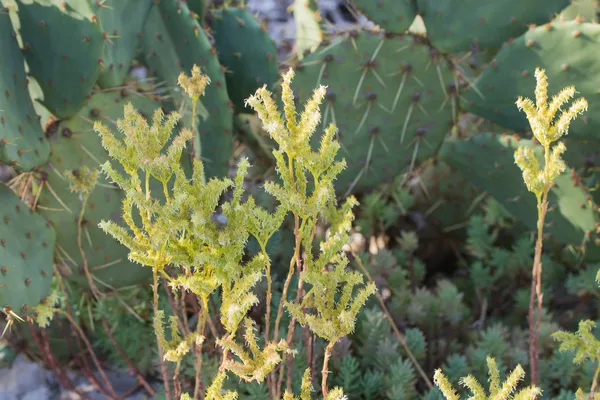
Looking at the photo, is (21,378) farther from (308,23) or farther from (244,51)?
(308,23)

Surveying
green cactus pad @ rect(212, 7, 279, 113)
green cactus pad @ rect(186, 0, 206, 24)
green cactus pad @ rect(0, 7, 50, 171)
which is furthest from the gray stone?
green cactus pad @ rect(186, 0, 206, 24)

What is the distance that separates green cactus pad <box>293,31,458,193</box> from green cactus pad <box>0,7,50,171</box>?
713 millimetres

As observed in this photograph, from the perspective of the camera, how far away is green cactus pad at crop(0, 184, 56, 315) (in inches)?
58.3

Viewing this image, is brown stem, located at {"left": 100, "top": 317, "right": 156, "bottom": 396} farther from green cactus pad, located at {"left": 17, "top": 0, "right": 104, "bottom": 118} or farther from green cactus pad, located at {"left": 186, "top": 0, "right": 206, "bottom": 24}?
green cactus pad, located at {"left": 186, "top": 0, "right": 206, "bottom": 24}

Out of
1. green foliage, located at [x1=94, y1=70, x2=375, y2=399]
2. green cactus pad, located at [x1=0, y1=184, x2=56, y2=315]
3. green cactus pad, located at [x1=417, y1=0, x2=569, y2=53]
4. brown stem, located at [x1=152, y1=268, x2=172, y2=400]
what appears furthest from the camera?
green cactus pad, located at [x1=417, y1=0, x2=569, y2=53]

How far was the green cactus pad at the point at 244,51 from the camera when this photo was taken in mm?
2105

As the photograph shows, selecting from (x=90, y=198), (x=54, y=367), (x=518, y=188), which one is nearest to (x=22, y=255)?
(x=90, y=198)

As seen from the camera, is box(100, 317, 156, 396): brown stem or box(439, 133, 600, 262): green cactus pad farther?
box(439, 133, 600, 262): green cactus pad

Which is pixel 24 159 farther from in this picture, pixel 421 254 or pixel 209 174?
pixel 421 254

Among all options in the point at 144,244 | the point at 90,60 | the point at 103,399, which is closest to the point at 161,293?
the point at 103,399

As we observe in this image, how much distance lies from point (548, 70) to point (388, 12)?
463mm

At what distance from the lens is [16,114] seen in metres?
1.62

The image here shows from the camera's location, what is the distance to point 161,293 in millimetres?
2047

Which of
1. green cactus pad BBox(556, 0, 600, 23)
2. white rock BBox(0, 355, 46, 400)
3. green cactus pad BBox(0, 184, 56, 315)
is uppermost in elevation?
green cactus pad BBox(556, 0, 600, 23)
